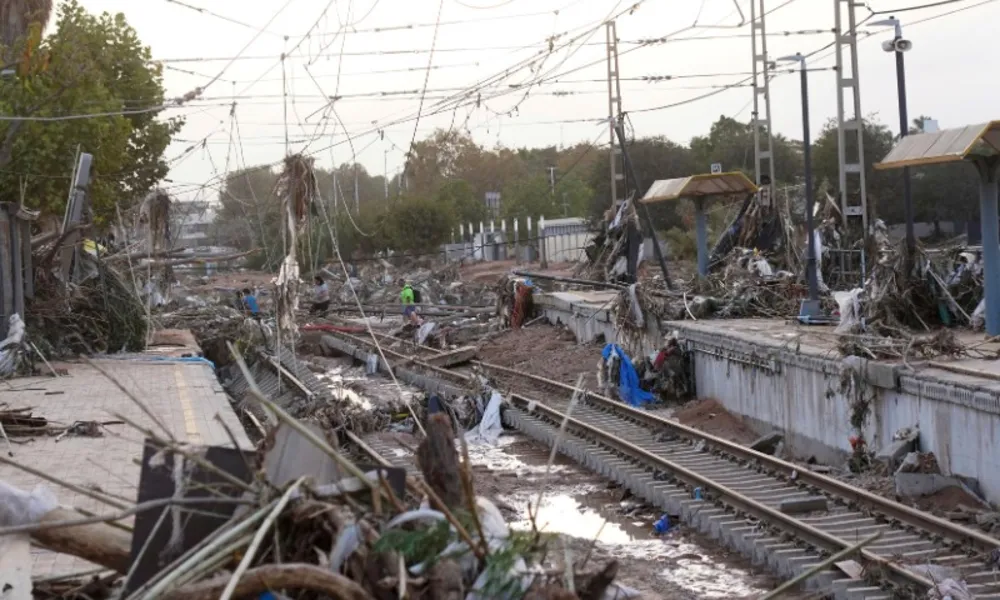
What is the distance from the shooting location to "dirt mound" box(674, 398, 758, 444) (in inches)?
778

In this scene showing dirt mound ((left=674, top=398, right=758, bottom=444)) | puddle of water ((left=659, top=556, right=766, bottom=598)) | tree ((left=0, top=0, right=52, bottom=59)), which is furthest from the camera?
tree ((left=0, top=0, right=52, bottom=59))

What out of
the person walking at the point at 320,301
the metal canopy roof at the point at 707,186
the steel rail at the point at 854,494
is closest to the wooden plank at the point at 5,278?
the steel rail at the point at 854,494

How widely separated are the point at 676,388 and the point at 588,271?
17.3 metres

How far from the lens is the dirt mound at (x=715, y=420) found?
19766 millimetres

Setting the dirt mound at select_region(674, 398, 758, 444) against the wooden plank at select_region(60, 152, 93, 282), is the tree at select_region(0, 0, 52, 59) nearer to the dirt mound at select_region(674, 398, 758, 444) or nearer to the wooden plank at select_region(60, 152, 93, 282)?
the wooden plank at select_region(60, 152, 93, 282)

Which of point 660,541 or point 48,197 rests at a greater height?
point 48,197

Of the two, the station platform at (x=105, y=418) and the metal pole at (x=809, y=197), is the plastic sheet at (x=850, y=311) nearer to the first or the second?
the metal pole at (x=809, y=197)

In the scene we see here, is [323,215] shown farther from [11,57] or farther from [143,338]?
[11,57]

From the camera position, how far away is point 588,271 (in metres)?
40.1

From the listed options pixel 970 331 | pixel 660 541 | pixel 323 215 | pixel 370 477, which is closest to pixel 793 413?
pixel 970 331

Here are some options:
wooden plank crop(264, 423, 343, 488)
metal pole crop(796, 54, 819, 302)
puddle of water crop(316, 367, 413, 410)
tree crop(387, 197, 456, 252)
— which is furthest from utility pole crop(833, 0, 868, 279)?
tree crop(387, 197, 456, 252)

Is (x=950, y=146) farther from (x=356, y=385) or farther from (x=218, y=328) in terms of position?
(x=218, y=328)

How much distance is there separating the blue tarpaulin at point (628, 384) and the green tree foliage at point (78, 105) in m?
13.9

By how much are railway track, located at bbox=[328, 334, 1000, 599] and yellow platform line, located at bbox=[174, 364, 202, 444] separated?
13.8ft
